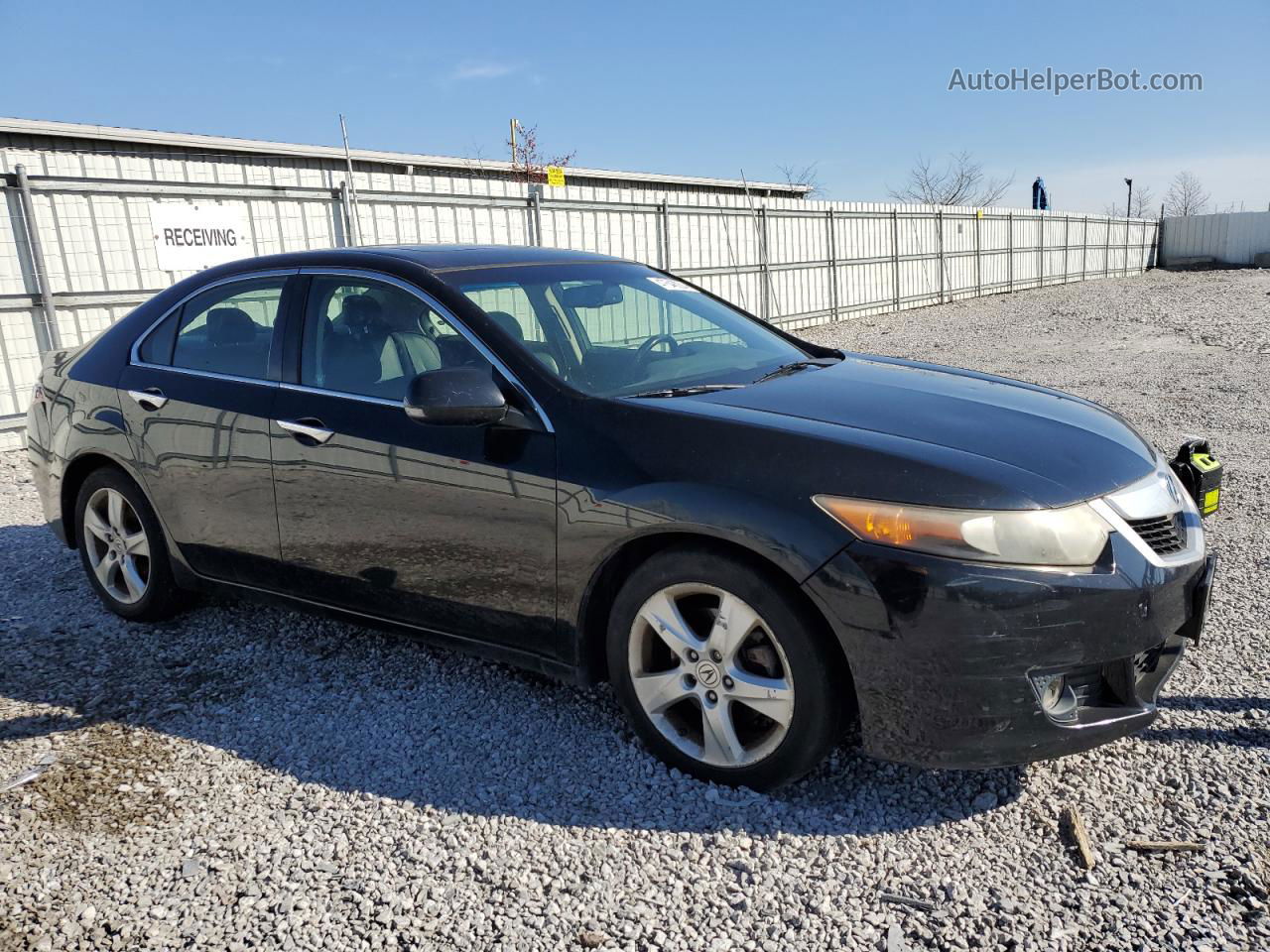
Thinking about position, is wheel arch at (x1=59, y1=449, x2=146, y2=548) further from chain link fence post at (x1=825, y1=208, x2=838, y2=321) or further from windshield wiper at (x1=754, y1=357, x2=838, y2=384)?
chain link fence post at (x1=825, y1=208, x2=838, y2=321)

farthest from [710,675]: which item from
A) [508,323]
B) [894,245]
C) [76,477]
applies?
[894,245]

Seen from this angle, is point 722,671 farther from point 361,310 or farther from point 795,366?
point 361,310

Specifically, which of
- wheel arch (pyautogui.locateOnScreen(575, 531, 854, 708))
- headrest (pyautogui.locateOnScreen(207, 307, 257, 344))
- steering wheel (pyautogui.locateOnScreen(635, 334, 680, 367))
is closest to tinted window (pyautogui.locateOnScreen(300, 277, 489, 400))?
headrest (pyautogui.locateOnScreen(207, 307, 257, 344))

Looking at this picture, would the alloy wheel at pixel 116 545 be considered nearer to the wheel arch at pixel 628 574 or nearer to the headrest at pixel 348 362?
the headrest at pixel 348 362

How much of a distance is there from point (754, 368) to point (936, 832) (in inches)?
67.0

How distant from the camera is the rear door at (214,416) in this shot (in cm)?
367

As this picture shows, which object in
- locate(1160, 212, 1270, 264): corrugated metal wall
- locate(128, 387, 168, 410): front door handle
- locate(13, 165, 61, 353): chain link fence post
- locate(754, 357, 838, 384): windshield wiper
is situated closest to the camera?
locate(754, 357, 838, 384): windshield wiper

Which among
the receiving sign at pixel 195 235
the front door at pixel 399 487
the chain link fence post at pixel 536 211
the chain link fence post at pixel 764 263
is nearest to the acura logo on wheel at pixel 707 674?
the front door at pixel 399 487

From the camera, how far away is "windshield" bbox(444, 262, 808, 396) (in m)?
3.26

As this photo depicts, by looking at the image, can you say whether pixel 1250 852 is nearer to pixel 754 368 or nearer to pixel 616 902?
pixel 616 902

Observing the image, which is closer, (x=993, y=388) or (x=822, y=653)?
(x=822, y=653)

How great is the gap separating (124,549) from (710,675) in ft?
9.47

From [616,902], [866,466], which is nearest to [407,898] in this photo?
[616,902]

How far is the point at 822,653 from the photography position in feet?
8.45
